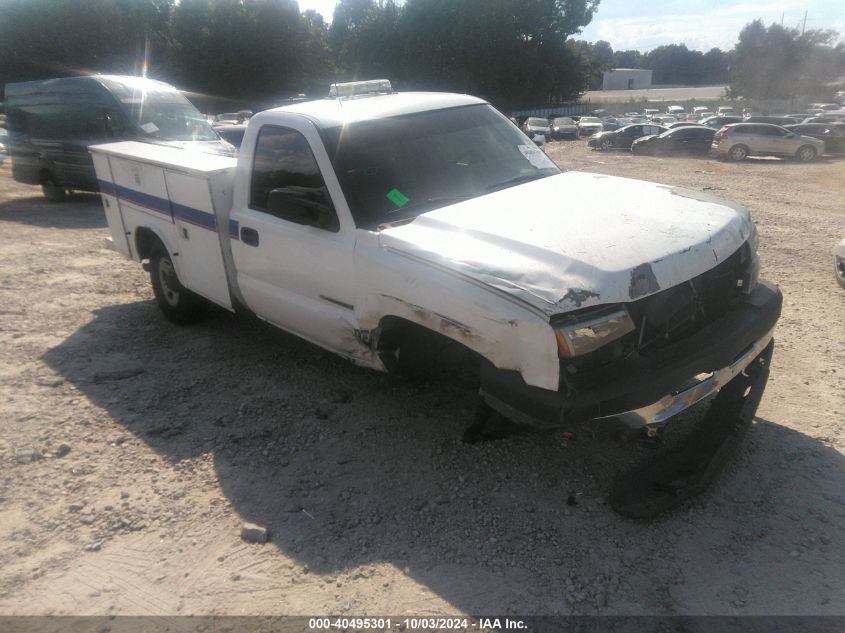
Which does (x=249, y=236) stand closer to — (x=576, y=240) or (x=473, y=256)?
(x=473, y=256)

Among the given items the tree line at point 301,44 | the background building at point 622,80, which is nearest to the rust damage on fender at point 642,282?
the tree line at point 301,44

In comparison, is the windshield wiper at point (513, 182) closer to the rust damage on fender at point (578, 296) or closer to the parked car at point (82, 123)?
the rust damage on fender at point (578, 296)

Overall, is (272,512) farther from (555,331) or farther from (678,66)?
(678,66)

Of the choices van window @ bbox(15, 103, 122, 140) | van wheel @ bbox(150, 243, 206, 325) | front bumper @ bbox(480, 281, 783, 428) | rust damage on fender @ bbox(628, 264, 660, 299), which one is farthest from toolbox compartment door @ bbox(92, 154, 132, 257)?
van window @ bbox(15, 103, 122, 140)

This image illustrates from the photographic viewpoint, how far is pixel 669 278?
9.80 feet

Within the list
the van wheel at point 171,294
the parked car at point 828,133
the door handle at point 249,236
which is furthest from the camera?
the parked car at point 828,133

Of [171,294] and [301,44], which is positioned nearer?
[171,294]

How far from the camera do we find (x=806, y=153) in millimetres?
21547

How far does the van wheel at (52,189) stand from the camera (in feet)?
38.8

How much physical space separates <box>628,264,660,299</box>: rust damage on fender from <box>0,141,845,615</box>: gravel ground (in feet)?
3.78

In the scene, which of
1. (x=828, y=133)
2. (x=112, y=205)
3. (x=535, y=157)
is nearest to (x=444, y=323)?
(x=535, y=157)

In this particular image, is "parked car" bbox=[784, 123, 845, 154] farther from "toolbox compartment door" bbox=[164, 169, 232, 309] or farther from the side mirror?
the side mirror

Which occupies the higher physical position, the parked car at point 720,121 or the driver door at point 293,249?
the driver door at point 293,249

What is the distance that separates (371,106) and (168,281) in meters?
2.66
